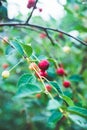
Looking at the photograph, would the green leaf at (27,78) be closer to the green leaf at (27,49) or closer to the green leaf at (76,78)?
the green leaf at (27,49)

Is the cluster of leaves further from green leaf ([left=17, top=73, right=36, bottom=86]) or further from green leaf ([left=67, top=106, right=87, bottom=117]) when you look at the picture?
green leaf ([left=67, top=106, right=87, bottom=117])

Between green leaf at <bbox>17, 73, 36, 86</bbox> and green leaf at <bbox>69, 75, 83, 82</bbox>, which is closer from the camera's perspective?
green leaf at <bbox>17, 73, 36, 86</bbox>

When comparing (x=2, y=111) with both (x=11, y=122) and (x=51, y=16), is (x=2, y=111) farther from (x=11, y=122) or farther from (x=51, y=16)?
(x=51, y=16)

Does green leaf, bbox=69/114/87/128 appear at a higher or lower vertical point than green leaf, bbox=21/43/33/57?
lower

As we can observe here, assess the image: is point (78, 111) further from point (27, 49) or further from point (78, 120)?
point (27, 49)

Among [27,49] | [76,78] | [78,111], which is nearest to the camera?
[78,111]

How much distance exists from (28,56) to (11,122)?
2.15m

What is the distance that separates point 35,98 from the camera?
2594mm

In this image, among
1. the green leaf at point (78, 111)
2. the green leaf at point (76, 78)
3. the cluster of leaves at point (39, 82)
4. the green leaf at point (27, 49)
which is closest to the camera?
the green leaf at point (78, 111)

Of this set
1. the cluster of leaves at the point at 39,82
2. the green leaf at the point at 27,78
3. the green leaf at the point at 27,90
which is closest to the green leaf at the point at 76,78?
the cluster of leaves at the point at 39,82

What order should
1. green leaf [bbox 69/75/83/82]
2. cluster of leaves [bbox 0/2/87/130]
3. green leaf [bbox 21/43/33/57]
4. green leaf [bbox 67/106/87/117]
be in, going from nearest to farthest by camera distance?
green leaf [bbox 67/106/87/117]
green leaf [bbox 21/43/33/57]
green leaf [bbox 69/75/83/82]
cluster of leaves [bbox 0/2/87/130]

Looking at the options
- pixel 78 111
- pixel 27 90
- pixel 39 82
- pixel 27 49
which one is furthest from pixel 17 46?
pixel 39 82

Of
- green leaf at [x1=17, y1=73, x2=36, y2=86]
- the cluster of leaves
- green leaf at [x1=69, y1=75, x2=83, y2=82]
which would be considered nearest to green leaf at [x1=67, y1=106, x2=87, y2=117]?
green leaf at [x1=17, y1=73, x2=36, y2=86]

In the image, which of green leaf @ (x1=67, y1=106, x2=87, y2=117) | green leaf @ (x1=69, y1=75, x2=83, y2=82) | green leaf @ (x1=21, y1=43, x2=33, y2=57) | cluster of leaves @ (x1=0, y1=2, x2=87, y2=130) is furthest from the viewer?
cluster of leaves @ (x1=0, y1=2, x2=87, y2=130)
